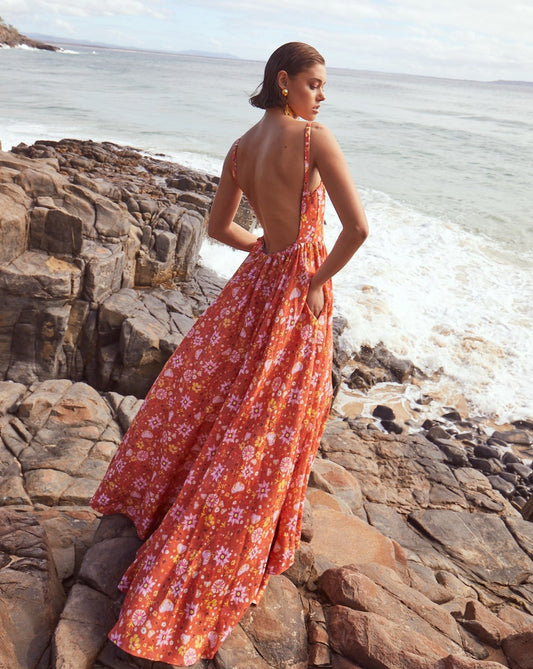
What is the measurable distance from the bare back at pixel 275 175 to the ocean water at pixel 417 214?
23.1ft

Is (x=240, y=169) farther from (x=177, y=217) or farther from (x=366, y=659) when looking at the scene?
(x=177, y=217)

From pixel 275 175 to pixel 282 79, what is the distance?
1.20 feet

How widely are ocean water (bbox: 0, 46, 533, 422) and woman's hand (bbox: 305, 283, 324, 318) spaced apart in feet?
22.8

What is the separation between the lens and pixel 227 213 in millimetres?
2736

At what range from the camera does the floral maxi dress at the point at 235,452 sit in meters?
2.32

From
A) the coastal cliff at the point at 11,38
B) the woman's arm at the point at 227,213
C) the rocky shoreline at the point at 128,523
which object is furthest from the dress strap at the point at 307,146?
the coastal cliff at the point at 11,38

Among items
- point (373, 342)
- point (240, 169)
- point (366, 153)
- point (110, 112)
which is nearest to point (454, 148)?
point (366, 153)

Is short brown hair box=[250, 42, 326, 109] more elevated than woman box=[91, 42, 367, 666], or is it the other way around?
short brown hair box=[250, 42, 326, 109]

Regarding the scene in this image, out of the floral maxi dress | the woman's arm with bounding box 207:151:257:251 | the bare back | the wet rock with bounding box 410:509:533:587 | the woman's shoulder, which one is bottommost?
the wet rock with bounding box 410:509:533:587

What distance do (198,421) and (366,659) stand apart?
1.22 metres

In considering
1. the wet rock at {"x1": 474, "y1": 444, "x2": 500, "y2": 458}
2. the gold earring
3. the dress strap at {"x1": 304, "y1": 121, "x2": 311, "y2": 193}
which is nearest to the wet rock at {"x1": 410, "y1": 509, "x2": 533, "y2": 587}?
the wet rock at {"x1": 474, "y1": 444, "x2": 500, "y2": 458}

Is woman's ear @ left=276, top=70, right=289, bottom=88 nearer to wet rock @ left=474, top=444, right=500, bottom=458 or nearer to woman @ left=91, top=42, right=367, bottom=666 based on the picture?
woman @ left=91, top=42, right=367, bottom=666

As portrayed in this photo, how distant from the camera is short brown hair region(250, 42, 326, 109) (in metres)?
2.23

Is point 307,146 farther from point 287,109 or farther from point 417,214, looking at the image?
point 417,214
